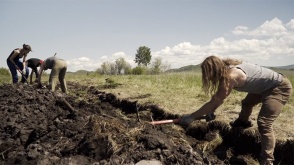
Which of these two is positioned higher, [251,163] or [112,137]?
[112,137]

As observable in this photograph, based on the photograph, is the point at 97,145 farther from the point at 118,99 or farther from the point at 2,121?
the point at 118,99

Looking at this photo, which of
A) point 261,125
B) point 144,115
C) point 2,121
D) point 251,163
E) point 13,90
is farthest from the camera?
point 13,90

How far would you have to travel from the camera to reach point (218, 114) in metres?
5.77

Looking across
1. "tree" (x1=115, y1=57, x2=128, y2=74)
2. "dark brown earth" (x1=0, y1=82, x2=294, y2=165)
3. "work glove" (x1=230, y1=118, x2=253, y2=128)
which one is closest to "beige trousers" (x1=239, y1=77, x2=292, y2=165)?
"dark brown earth" (x1=0, y1=82, x2=294, y2=165)

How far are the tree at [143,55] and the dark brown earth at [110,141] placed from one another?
4657cm

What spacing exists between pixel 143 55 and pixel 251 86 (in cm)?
4947

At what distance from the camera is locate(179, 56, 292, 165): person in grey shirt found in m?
3.40

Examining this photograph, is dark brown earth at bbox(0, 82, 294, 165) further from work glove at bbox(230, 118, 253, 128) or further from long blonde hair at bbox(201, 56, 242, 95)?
long blonde hair at bbox(201, 56, 242, 95)

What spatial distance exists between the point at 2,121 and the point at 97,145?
2.49 metres

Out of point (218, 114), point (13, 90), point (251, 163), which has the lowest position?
point (251, 163)

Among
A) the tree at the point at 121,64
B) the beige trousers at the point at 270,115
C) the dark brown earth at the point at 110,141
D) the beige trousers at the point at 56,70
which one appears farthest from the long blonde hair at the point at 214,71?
the tree at the point at 121,64

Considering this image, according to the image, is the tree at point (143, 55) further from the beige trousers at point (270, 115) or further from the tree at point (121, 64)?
the beige trousers at point (270, 115)

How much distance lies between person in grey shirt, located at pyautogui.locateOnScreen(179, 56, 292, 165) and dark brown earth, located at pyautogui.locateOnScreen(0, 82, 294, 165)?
578 mm

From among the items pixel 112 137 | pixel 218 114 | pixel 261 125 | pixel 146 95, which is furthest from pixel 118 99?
pixel 261 125
